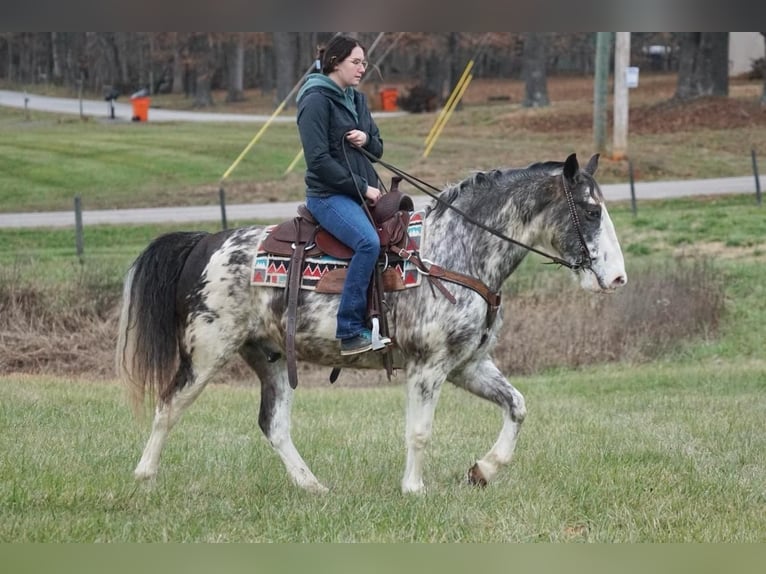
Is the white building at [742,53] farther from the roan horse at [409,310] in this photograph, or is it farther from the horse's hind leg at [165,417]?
the horse's hind leg at [165,417]

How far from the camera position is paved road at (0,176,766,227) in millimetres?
24594

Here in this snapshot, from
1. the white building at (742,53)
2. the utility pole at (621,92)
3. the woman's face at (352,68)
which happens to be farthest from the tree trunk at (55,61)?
the white building at (742,53)

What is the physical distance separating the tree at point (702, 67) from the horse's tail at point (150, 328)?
3543 centimetres

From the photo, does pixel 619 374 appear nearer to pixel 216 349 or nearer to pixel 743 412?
pixel 743 412

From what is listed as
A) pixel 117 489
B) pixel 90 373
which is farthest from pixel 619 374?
pixel 117 489

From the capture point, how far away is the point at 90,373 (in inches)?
650

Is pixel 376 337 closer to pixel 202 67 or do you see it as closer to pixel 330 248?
pixel 330 248

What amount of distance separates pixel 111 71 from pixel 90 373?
31365 millimetres

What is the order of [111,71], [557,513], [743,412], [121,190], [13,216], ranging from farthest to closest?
[111,71] → [121,190] → [13,216] → [743,412] → [557,513]

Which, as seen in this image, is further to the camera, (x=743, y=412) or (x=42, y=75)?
(x=42, y=75)

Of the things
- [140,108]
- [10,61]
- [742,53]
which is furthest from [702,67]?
[10,61]

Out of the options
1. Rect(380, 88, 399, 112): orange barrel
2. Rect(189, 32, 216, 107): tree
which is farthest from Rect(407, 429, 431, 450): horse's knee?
Rect(189, 32, 216, 107): tree

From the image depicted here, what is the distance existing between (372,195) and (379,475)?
2.19 m

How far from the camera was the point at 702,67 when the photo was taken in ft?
137
